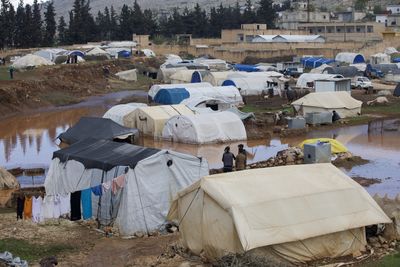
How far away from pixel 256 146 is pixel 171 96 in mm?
11728

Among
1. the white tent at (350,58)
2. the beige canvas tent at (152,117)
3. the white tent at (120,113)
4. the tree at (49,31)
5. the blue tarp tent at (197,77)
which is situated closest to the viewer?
the beige canvas tent at (152,117)

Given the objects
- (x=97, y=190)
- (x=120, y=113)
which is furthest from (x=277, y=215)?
(x=120, y=113)

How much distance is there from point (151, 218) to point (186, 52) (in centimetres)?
6984

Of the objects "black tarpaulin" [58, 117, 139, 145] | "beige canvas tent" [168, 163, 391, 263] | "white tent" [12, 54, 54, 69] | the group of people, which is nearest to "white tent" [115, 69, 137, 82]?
"white tent" [12, 54, 54, 69]

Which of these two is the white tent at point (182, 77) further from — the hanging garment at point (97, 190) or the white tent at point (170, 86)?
the hanging garment at point (97, 190)

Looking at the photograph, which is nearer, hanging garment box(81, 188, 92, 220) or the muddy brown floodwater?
hanging garment box(81, 188, 92, 220)

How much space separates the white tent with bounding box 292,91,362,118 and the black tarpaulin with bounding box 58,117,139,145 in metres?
Answer: 10.7

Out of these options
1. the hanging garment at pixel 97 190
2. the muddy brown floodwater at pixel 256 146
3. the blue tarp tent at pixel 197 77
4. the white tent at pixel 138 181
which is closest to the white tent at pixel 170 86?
the muddy brown floodwater at pixel 256 146

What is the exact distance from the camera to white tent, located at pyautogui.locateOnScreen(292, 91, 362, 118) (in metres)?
32.9

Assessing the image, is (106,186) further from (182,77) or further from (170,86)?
(182,77)

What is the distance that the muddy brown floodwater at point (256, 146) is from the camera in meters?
21.7

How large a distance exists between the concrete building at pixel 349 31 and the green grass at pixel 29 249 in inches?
3177

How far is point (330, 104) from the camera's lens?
32.9 meters

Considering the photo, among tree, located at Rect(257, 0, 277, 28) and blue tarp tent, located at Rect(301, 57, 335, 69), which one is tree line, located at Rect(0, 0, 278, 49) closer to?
tree, located at Rect(257, 0, 277, 28)
